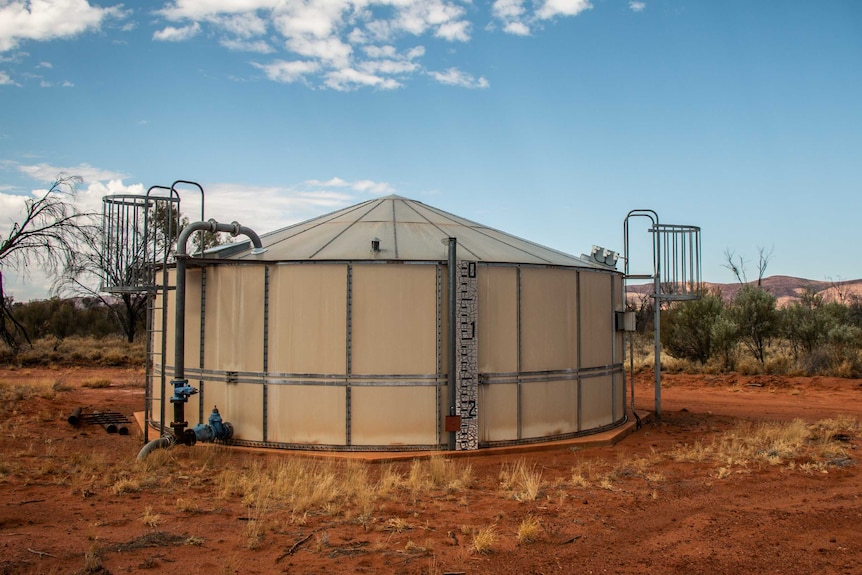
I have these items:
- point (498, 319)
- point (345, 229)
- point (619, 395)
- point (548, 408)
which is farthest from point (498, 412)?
point (345, 229)

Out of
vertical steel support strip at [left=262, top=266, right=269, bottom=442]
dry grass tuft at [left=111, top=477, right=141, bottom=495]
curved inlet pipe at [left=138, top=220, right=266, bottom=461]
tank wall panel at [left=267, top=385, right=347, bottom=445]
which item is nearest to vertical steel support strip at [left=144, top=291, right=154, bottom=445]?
curved inlet pipe at [left=138, top=220, right=266, bottom=461]

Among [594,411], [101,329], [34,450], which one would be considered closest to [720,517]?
[594,411]

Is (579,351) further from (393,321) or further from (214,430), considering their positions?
(214,430)

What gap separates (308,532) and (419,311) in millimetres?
4838

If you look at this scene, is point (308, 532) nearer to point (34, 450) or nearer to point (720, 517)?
point (720, 517)

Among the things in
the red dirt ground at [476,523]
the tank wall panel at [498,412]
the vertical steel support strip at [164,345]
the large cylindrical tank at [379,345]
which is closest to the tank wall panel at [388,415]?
the large cylindrical tank at [379,345]

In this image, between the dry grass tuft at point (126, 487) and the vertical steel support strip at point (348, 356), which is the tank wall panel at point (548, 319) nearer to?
the vertical steel support strip at point (348, 356)

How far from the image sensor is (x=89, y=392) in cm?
2083

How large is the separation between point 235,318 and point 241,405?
1.50 m

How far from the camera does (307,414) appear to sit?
11.3 metres

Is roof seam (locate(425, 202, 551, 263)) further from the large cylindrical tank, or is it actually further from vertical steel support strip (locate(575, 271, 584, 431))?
vertical steel support strip (locate(575, 271, 584, 431))

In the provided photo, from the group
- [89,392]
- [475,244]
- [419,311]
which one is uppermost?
[475,244]

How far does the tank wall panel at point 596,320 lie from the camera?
42.7 feet

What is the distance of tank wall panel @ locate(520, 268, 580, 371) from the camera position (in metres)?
12.1
